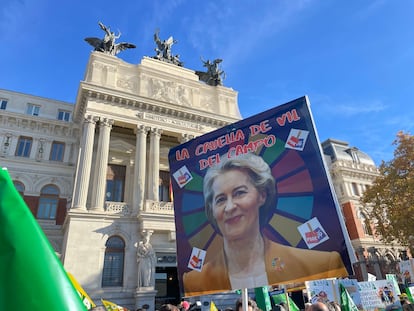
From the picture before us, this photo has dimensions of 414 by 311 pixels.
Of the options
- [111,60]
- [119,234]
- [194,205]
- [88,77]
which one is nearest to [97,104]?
[88,77]

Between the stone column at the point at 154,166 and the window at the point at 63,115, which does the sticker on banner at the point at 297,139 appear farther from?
the window at the point at 63,115

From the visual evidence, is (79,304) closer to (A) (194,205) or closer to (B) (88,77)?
(A) (194,205)

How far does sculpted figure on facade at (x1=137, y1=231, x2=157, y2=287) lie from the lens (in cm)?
1858

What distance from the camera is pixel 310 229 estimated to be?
3.69 meters

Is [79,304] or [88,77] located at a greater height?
[88,77]

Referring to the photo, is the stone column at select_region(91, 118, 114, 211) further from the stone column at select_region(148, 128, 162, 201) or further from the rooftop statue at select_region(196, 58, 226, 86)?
the rooftop statue at select_region(196, 58, 226, 86)

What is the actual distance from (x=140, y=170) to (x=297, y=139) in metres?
19.9

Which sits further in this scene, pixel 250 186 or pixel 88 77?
pixel 88 77

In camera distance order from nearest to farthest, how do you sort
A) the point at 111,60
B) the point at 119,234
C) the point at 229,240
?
the point at 229,240 < the point at 119,234 < the point at 111,60

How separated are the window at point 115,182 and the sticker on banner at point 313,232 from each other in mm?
22718

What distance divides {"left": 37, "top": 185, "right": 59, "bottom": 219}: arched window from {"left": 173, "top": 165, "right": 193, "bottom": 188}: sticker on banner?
23.3 meters

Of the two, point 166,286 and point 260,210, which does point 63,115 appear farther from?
point 260,210

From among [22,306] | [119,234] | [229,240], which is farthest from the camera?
[119,234]

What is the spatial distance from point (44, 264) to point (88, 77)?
26.2 m
